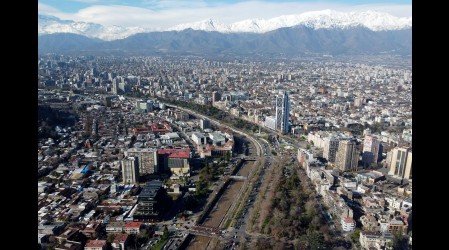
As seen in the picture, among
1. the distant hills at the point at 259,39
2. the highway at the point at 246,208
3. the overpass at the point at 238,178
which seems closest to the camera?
the highway at the point at 246,208

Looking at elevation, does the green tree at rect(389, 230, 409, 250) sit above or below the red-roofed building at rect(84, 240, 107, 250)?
above

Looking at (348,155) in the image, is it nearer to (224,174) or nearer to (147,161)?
(224,174)

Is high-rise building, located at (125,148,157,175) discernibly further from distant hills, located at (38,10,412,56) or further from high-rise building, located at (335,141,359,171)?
distant hills, located at (38,10,412,56)

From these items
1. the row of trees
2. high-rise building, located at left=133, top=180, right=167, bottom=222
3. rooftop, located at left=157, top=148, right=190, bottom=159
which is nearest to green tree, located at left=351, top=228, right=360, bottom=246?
high-rise building, located at left=133, top=180, right=167, bottom=222

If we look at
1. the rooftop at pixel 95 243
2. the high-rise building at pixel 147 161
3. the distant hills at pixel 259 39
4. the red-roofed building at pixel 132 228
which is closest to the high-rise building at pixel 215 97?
the high-rise building at pixel 147 161

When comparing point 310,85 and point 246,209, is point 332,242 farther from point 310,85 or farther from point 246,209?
point 310,85

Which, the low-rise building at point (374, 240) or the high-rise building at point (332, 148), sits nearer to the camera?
the low-rise building at point (374, 240)

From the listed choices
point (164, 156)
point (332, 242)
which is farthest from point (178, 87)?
point (332, 242)

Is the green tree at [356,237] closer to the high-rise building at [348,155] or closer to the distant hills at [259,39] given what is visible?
the high-rise building at [348,155]
